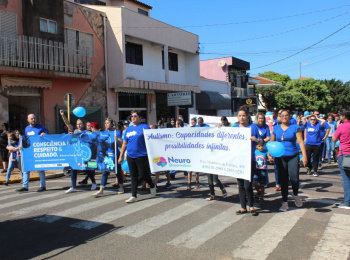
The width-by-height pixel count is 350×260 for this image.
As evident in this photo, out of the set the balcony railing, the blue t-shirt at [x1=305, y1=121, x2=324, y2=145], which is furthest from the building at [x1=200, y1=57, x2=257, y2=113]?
the blue t-shirt at [x1=305, y1=121, x2=324, y2=145]

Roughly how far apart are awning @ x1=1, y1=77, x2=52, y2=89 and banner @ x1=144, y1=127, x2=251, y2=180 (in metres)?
9.42

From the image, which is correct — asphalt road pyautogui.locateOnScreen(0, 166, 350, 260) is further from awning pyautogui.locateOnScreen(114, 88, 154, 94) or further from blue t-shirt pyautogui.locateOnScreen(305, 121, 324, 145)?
awning pyautogui.locateOnScreen(114, 88, 154, 94)

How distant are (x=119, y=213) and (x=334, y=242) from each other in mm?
3631

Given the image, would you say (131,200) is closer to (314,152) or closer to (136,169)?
(136,169)

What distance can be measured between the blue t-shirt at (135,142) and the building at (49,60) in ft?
24.9

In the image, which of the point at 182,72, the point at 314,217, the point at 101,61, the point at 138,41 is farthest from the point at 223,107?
the point at 314,217

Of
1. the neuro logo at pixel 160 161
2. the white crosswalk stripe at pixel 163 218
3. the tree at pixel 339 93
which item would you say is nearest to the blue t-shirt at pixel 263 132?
the white crosswalk stripe at pixel 163 218

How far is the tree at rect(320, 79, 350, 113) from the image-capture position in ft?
200

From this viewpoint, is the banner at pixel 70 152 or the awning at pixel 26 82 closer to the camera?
the banner at pixel 70 152

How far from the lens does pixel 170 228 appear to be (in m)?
5.34

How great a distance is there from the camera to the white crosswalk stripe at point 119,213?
18.5ft

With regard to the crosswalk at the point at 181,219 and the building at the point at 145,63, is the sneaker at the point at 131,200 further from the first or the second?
the building at the point at 145,63

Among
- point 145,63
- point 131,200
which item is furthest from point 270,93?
point 131,200

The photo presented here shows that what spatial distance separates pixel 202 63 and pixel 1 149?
84.9ft
